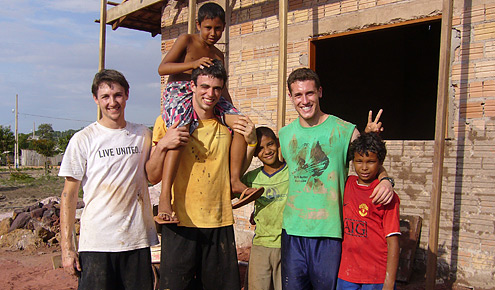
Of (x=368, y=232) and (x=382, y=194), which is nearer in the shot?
(x=382, y=194)

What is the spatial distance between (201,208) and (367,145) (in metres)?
1.09

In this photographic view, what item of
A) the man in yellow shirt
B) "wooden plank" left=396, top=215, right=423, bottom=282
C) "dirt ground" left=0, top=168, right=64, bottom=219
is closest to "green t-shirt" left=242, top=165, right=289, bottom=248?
the man in yellow shirt

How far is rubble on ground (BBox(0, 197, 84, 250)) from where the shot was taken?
729 cm

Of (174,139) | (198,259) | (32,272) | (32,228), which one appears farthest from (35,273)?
(174,139)

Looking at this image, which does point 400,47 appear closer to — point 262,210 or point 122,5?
point 122,5

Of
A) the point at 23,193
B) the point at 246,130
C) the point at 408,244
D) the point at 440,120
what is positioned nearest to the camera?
the point at 246,130

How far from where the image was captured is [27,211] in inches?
338

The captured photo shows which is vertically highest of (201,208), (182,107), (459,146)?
(182,107)

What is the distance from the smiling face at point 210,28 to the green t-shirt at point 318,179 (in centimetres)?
100

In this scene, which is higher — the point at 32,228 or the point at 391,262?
the point at 391,262

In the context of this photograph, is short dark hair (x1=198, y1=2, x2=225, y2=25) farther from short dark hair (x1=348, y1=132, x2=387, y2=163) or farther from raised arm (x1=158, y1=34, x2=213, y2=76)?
short dark hair (x1=348, y1=132, x2=387, y2=163)

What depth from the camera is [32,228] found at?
25.7 feet

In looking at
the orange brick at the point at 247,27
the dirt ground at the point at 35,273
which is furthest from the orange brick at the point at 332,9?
the dirt ground at the point at 35,273

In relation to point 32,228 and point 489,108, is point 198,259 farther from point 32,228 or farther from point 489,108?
point 32,228
